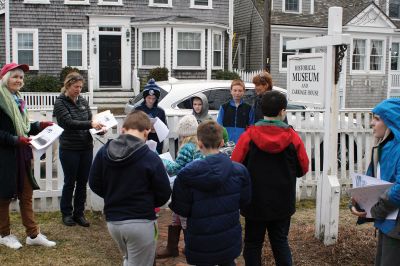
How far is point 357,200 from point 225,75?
61.8 ft

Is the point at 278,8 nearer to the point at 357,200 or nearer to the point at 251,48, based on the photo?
the point at 251,48

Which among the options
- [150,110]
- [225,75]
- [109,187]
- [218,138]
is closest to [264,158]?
[218,138]

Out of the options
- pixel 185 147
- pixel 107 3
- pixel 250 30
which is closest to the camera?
pixel 185 147

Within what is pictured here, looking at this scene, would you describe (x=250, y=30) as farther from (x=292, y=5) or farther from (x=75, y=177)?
(x=75, y=177)

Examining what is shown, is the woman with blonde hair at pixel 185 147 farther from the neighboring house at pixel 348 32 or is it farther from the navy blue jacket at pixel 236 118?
the neighboring house at pixel 348 32

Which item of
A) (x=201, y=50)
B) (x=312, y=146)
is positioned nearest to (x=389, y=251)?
(x=312, y=146)

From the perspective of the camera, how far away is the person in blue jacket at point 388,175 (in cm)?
304

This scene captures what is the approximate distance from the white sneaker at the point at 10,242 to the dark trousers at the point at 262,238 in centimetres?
250

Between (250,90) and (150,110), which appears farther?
(250,90)

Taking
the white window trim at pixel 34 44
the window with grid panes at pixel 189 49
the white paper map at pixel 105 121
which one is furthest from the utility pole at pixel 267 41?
the white paper map at pixel 105 121

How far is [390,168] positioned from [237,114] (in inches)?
115

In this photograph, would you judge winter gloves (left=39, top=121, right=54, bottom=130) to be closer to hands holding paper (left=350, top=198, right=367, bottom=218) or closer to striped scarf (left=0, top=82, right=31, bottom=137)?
striped scarf (left=0, top=82, right=31, bottom=137)

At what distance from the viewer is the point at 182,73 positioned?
21859 mm

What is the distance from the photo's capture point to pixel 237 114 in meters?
5.90
